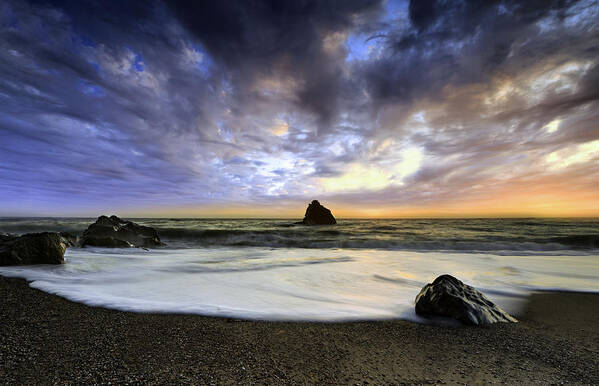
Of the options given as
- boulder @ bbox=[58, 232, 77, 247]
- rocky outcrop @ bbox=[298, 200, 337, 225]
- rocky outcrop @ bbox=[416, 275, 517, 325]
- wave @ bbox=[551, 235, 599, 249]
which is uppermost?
rocky outcrop @ bbox=[298, 200, 337, 225]

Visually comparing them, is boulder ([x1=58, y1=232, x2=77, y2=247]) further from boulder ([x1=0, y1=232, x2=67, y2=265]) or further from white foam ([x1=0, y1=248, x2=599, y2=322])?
white foam ([x1=0, y1=248, x2=599, y2=322])

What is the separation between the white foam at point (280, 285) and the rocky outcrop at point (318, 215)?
28521 mm

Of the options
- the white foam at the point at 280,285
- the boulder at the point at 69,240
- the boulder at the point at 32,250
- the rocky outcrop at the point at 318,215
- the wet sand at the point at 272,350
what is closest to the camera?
the wet sand at the point at 272,350

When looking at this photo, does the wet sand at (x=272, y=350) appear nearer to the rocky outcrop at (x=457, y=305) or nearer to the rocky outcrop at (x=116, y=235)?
the rocky outcrop at (x=457, y=305)

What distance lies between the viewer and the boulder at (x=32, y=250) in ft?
18.1

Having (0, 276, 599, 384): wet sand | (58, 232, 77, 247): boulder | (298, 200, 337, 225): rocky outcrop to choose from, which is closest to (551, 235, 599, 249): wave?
(0, 276, 599, 384): wet sand

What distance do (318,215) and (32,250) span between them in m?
31.8

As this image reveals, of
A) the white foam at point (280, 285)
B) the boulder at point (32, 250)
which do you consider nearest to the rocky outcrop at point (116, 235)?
the white foam at point (280, 285)

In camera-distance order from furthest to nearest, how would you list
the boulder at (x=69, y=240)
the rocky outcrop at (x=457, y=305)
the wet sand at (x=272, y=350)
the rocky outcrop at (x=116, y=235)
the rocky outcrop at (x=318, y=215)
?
the rocky outcrop at (x=318, y=215), the rocky outcrop at (x=116, y=235), the boulder at (x=69, y=240), the rocky outcrop at (x=457, y=305), the wet sand at (x=272, y=350)

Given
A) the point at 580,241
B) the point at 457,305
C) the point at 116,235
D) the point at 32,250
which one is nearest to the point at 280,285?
the point at 457,305

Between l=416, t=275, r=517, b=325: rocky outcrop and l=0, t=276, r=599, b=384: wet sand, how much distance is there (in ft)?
0.46

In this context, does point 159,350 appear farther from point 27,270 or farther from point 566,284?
point 566,284

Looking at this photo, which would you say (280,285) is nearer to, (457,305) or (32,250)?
(457,305)

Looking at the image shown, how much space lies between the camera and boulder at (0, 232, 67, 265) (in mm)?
5512
